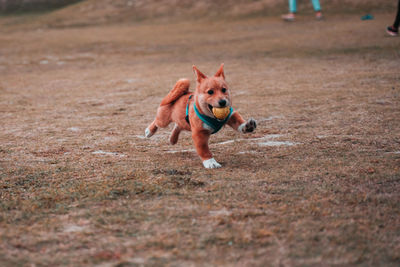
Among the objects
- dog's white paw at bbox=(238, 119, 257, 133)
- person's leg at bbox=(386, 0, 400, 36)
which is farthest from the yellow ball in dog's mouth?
person's leg at bbox=(386, 0, 400, 36)

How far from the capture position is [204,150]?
325 cm

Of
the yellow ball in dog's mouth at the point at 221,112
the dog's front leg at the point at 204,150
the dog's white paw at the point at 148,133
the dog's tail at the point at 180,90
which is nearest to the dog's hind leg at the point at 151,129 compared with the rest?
the dog's white paw at the point at 148,133

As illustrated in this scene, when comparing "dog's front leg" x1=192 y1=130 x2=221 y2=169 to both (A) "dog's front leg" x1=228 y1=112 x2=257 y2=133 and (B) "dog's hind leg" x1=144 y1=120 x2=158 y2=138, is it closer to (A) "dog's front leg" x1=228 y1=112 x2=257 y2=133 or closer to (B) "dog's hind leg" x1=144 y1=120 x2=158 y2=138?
(A) "dog's front leg" x1=228 y1=112 x2=257 y2=133

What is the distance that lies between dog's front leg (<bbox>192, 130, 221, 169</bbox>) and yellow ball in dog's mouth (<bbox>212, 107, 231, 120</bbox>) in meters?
0.18

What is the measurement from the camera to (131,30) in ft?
50.6

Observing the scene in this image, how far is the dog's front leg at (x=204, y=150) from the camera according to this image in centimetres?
318

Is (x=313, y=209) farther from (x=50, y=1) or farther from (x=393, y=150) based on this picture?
(x=50, y=1)

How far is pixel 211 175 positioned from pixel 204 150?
0.30 m

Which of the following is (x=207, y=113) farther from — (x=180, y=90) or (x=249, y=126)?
(x=180, y=90)

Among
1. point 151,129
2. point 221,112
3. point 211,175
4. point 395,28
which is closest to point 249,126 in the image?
point 221,112

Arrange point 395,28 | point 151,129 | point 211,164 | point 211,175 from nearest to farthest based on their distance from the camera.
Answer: point 211,175
point 211,164
point 151,129
point 395,28

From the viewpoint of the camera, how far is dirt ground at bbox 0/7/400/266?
6.56 feet

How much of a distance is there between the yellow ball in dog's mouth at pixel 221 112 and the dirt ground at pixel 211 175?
1.17 feet

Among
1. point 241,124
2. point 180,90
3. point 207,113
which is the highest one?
point 180,90
